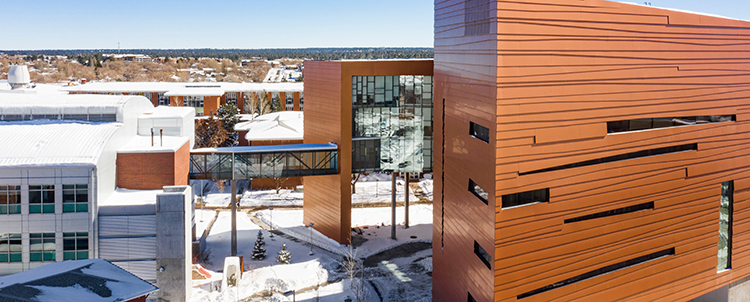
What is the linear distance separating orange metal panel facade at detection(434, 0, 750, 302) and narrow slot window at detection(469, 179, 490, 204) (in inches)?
17.3

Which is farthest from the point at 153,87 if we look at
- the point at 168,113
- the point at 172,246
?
the point at 172,246

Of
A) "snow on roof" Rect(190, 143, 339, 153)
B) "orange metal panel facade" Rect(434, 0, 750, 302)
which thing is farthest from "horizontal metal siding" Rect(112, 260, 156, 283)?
"orange metal panel facade" Rect(434, 0, 750, 302)

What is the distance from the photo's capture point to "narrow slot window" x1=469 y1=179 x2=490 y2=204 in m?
22.0

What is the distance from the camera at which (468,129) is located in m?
23.8

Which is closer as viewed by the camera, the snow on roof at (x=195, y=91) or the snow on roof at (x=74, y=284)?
the snow on roof at (x=74, y=284)

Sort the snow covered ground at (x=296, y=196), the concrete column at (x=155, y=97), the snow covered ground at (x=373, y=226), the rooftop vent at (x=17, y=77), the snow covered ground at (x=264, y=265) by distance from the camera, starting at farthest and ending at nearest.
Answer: the concrete column at (x=155, y=97) → the snow covered ground at (x=296, y=196) → the rooftop vent at (x=17, y=77) → the snow covered ground at (x=373, y=226) → the snow covered ground at (x=264, y=265)

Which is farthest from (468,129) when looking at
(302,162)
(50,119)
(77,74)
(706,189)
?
(77,74)

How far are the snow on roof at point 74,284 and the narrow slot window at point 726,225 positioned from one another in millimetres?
24719

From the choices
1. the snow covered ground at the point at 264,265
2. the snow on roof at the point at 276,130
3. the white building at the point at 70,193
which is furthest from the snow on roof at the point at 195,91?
the white building at the point at 70,193

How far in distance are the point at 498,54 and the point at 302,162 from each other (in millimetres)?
Answer: 20744

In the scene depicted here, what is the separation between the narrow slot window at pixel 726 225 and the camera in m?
25.9

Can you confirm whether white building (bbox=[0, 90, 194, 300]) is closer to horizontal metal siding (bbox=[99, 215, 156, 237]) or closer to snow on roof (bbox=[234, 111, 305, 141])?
horizontal metal siding (bbox=[99, 215, 156, 237])

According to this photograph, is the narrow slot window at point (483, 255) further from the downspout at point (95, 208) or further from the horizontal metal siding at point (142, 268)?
the downspout at point (95, 208)

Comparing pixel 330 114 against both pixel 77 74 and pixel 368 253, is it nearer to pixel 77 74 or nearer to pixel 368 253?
pixel 368 253
